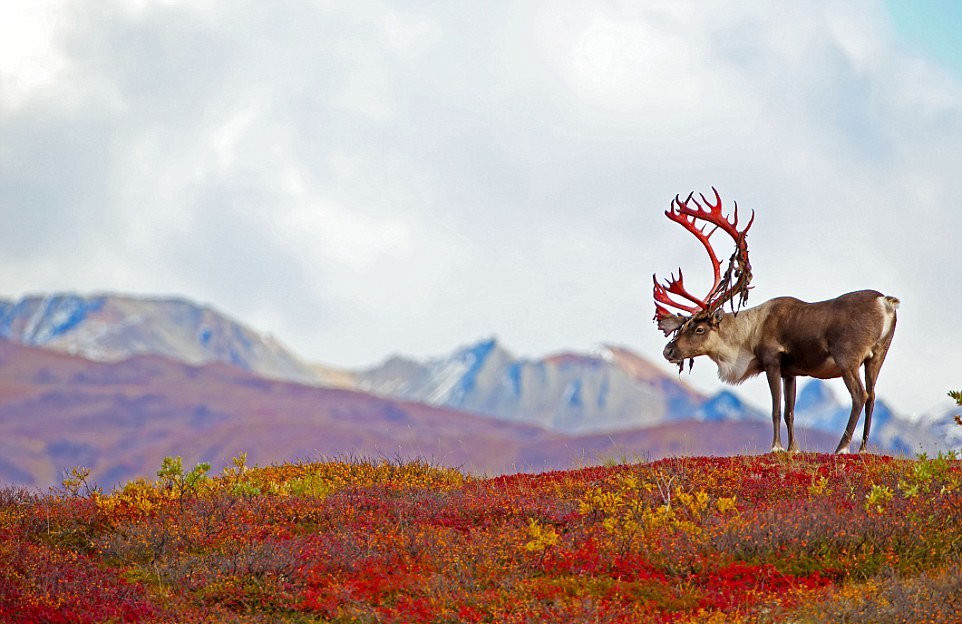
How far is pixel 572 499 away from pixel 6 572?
598cm

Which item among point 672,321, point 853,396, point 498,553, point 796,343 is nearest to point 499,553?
point 498,553

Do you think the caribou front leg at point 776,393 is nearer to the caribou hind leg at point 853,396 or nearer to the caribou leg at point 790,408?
the caribou leg at point 790,408

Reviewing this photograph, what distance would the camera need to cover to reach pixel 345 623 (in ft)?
34.2

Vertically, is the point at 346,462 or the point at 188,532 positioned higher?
the point at 346,462

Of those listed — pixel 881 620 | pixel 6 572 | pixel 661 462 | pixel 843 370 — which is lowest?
pixel 6 572

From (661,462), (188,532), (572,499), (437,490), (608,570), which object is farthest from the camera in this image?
(661,462)

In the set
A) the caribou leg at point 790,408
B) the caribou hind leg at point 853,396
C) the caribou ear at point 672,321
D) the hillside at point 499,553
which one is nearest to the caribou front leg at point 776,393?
the caribou leg at point 790,408

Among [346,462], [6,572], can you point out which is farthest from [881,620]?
[346,462]

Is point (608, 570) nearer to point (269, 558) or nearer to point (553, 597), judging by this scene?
point (553, 597)

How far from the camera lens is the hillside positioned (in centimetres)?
1038

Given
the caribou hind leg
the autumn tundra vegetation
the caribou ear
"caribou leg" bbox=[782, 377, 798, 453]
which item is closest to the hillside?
the autumn tundra vegetation

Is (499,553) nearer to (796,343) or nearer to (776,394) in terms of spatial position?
(776,394)

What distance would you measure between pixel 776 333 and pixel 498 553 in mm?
7856

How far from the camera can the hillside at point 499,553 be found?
1038 centimetres
